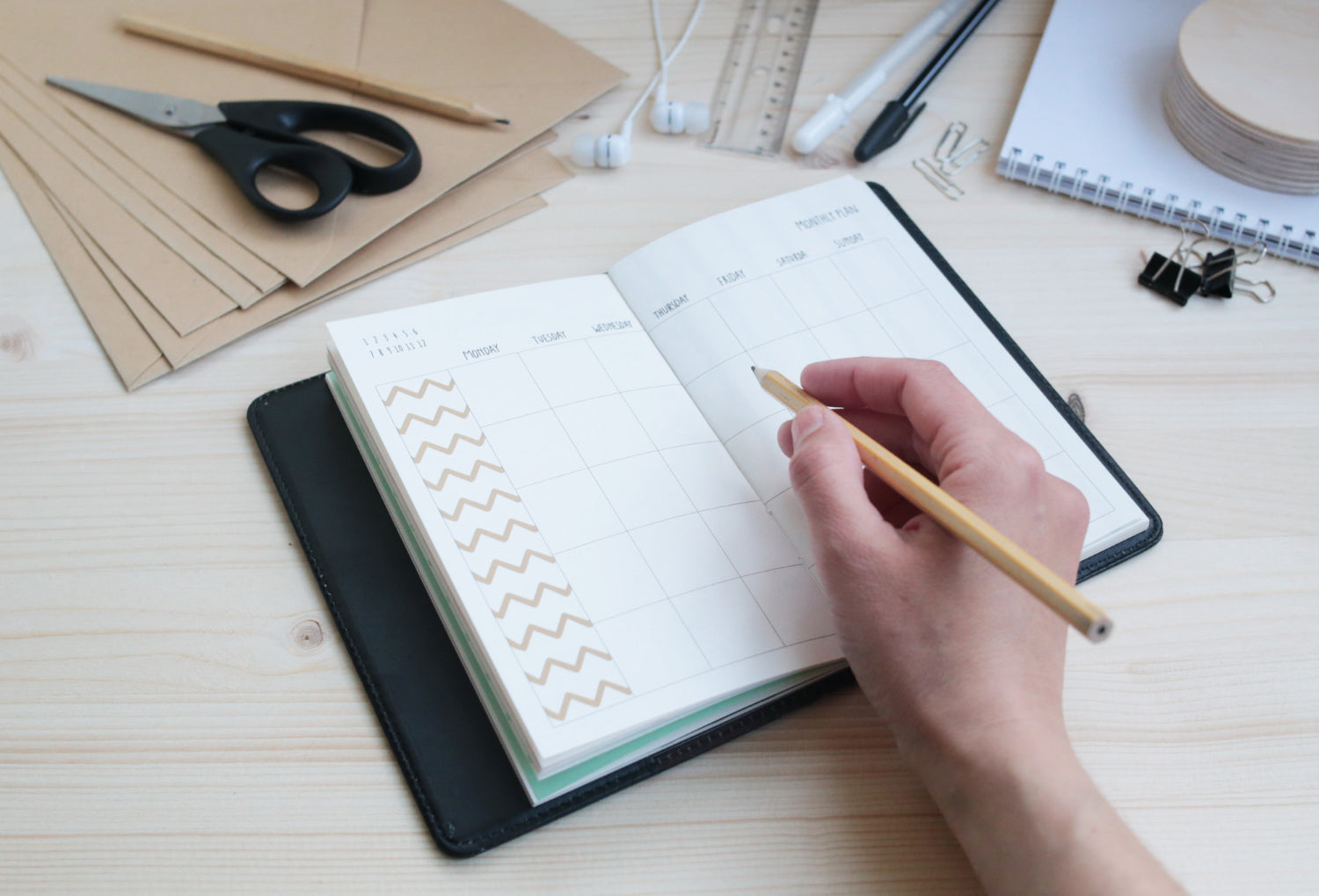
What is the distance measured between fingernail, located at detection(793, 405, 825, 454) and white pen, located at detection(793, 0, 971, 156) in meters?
0.37

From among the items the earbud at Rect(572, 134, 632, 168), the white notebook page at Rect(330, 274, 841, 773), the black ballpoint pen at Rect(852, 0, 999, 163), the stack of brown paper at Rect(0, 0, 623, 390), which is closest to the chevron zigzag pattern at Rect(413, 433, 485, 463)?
the white notebook page at Rect(330, 274, 841, 773)

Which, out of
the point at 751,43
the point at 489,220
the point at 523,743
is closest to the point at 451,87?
the point at 489,220

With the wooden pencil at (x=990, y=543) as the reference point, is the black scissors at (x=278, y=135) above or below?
above

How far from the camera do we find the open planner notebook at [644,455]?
0.50 m

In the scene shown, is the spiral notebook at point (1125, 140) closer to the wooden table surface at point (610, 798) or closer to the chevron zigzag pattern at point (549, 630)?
the wooden table surface at point (610, 798)

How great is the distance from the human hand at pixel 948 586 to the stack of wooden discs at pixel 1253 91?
0.40 meters

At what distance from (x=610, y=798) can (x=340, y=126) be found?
57 centimetres

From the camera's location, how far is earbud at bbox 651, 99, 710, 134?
Answer: 82 centimetres

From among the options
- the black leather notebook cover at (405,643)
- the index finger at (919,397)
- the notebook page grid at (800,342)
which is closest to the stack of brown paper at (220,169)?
the black leather notebook cover at (405,643)

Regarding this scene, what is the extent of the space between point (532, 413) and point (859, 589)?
228 millimetres

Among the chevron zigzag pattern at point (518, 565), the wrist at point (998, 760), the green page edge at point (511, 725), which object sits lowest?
the wrist at point (998, 760)

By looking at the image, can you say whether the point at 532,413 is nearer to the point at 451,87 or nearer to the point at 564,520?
the point at 564,520

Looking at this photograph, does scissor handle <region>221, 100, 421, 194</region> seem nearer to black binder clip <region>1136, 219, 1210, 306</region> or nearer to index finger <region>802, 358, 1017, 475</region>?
index finger <region>802, 358, 1017, 475</region>

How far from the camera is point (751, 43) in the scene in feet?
2.97
